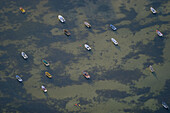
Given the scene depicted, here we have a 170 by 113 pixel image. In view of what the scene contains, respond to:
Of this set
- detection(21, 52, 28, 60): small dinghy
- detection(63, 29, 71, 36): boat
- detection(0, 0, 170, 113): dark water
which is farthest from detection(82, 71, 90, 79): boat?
detection(21, 52, 28, 60): small dinghy

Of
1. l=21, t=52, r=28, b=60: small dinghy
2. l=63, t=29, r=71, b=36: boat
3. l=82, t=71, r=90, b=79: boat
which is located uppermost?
l=63, t=29, r=71, b=36: boat

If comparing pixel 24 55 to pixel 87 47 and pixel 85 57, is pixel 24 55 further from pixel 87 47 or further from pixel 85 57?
pixel 87 47

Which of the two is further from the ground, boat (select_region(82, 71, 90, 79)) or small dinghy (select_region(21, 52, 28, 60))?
boat (select_region(82, 71, 90, 79))

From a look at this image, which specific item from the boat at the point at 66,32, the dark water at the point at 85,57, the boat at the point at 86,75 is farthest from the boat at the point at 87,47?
the boat at the point at 86,75

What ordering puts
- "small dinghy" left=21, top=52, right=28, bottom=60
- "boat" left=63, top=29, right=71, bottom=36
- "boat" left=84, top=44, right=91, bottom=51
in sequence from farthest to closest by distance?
"boat" left=63, top=29, right=71, bottom=36 → "boat" left=84, top=44, right=91, bottom=51 → "small dinghy" left=21, top=52, right=28, bottom=60

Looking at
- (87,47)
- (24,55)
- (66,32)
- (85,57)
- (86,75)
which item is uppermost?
(66,32)

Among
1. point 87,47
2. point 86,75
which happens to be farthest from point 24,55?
point 86,75

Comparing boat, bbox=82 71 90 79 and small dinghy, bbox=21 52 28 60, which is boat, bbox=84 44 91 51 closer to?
boat, bbox=82 71 90 79

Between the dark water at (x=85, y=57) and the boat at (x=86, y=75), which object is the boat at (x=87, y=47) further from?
the boat at (x=86, y=75)

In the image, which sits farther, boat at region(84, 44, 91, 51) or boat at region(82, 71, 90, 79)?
boat at region(84, 44, 91, 51)
